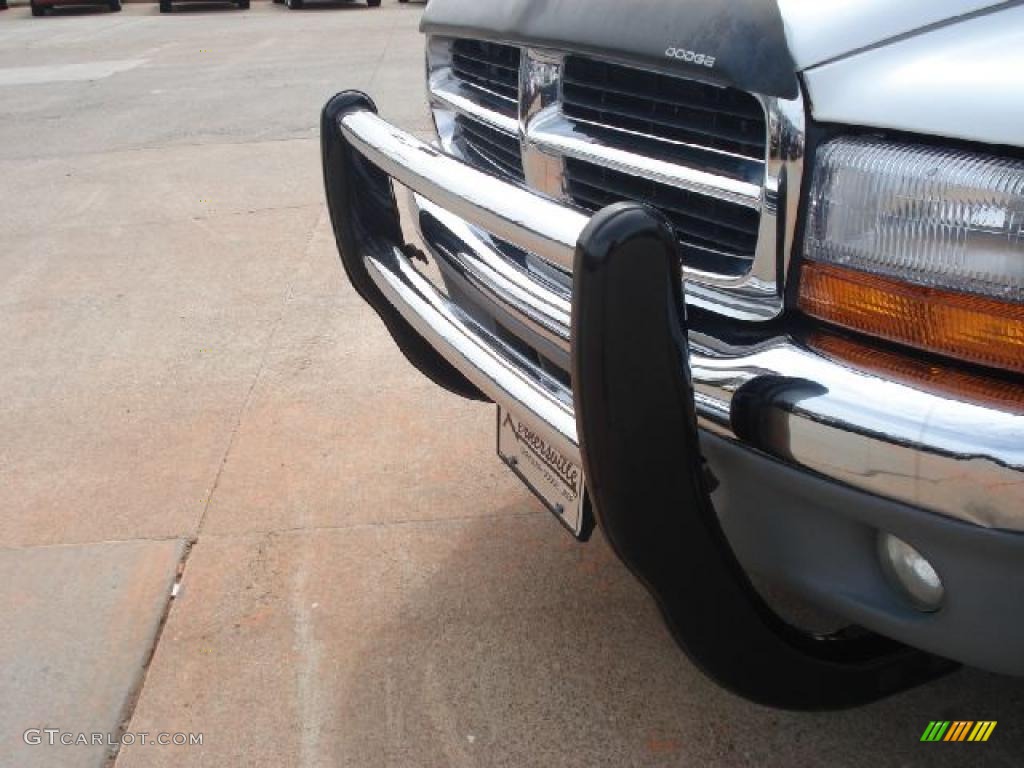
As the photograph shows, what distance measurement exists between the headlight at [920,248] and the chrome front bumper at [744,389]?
11 centimetres

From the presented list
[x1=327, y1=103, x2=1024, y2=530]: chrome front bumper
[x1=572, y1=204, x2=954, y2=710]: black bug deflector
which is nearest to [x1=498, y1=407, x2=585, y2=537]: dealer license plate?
[x1=327, y1=103, x2=1024, y2=530]: chrome front bumper

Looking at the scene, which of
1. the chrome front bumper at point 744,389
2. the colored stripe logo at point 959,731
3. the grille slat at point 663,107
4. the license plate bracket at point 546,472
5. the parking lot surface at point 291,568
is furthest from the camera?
the parking lot surface at point 291,568

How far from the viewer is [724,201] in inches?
80.7

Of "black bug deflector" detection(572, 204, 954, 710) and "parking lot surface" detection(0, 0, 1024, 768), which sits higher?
"black bug deflector" detection(572, 204, 954, 710)

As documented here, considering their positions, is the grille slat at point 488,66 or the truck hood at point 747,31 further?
the grille slat at point 488,66

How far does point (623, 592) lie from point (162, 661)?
1.16m

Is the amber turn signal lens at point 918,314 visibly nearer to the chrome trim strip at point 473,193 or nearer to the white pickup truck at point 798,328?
the white pickup truck at point 798,328

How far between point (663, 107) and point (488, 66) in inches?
32.6

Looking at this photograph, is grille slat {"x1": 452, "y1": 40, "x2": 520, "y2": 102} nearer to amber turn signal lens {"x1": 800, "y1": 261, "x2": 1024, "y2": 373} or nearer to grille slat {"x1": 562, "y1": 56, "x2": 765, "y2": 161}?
grille slat {"x1": 562, "y1": 56, "x2": 765, "y2": 161}

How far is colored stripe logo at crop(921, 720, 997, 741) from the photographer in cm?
248

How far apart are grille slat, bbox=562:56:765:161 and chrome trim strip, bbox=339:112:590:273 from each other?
295mm

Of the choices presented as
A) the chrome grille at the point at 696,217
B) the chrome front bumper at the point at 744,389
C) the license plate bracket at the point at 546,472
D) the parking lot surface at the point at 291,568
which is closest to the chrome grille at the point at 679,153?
the chrome grille at the point at 696,217

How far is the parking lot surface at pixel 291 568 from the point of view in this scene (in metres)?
2.60

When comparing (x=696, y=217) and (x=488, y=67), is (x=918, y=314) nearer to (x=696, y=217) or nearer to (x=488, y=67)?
(x=696, y=217)
